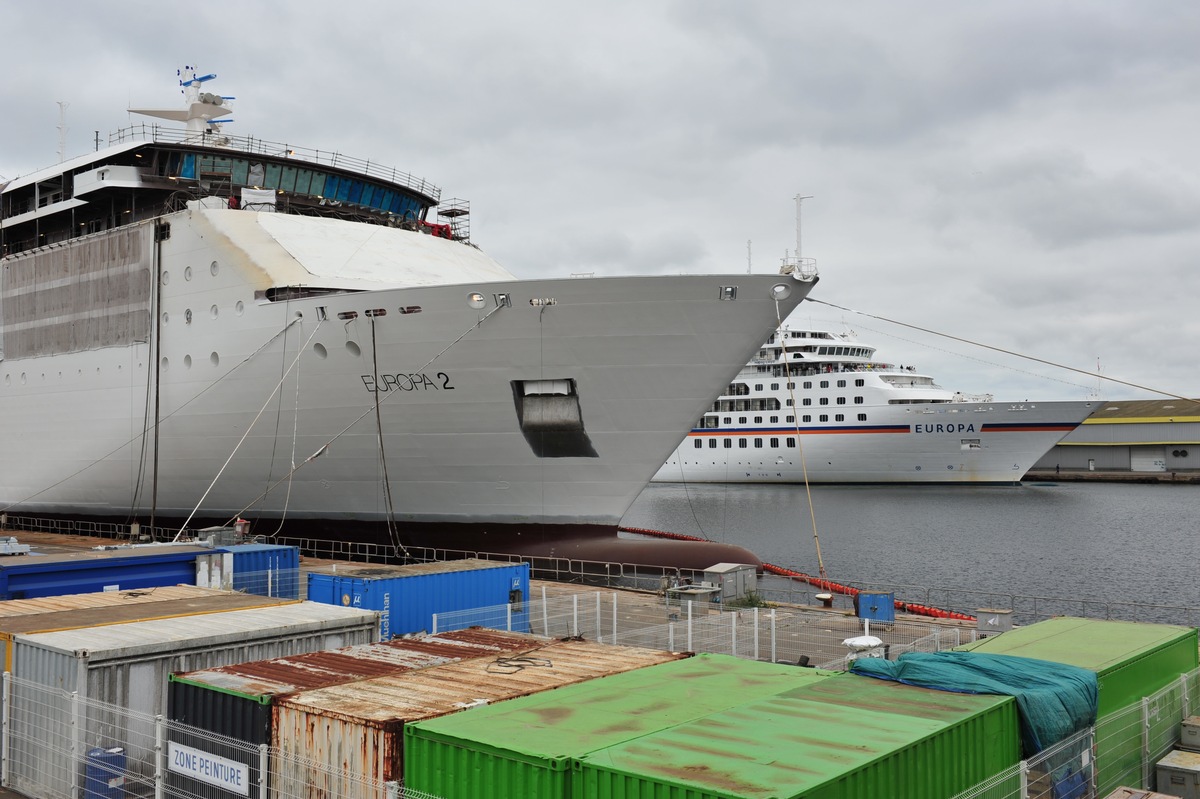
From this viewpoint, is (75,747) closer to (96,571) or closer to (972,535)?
(96,571)

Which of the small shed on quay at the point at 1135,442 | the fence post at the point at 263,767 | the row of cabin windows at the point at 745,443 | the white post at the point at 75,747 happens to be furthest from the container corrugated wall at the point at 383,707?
the small shed on quay at the point at 1135,442

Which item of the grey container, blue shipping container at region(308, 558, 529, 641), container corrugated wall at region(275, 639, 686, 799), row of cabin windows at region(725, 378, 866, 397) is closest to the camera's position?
container corrugated wall at region(275, 639, 686, 799)

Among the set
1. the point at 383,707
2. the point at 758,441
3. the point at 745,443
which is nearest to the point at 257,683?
the point at 383,707

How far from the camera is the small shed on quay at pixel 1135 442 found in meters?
80.4

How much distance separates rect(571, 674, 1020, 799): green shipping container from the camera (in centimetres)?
584

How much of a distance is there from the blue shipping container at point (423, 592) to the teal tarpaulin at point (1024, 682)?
7.96 metres

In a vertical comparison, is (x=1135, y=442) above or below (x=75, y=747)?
above

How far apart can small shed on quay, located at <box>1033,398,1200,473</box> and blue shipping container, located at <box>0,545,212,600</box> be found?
76.6m

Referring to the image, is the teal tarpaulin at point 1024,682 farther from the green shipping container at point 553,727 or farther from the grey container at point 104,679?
the grey container at point 104,679

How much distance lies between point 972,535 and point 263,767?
3883cm

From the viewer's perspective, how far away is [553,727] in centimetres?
714

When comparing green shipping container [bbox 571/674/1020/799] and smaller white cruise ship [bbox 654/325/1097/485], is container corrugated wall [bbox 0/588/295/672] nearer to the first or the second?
green shipping container [bbox 571/674/1020/799]

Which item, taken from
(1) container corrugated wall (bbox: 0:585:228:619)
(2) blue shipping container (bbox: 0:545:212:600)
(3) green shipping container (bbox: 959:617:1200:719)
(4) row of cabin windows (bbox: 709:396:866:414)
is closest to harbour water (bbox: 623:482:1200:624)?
(3) green shipping container (bbox: 959:617:1200:719)

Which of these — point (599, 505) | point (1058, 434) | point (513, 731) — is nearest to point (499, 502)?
point (599, 505)
